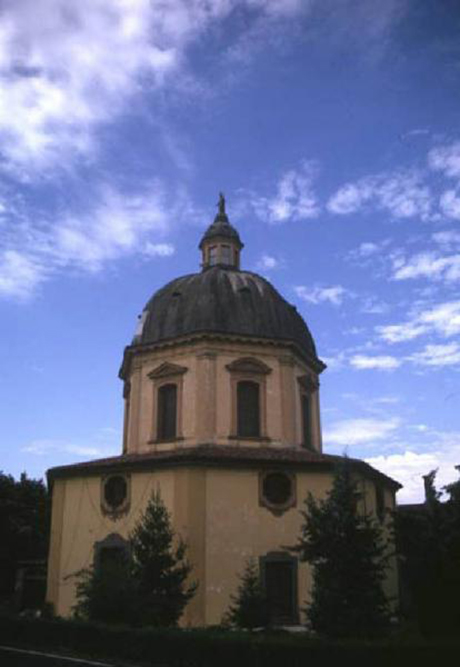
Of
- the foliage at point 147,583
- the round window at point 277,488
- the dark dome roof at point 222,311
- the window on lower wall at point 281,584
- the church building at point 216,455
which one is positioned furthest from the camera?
the dark dome roof at point 222,311

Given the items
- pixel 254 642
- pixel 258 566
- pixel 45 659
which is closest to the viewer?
pixel 254 642

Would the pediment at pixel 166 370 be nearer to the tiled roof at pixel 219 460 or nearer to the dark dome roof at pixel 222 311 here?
the dark dome roof at pixel 222 311

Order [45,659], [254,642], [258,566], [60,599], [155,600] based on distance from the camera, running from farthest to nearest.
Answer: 1. [60,599]
2. [258,566]
3. [155,600]
4. [45,659]
5. [254,642]

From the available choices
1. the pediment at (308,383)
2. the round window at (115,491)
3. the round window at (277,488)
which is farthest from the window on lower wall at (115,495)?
the pediment at (308,383)

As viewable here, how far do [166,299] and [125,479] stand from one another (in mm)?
9069

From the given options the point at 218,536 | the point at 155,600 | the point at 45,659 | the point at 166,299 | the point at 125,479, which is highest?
the point at 166,299

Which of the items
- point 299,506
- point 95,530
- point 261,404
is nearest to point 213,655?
point 299,506

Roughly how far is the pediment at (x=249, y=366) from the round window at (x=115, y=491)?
6.48 meters

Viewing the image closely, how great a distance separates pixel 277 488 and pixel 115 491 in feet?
21.3

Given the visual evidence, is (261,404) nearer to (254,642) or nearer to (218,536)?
(218,536)

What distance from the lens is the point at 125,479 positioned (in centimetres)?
2684

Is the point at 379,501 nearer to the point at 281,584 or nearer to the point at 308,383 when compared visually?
the point at 308,383

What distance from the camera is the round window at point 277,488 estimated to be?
25.7 metres

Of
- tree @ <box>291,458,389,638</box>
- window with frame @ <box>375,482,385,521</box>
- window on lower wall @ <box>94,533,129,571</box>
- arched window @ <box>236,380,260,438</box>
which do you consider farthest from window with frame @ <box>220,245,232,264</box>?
tree @ <box>291,458,389,638</box>
